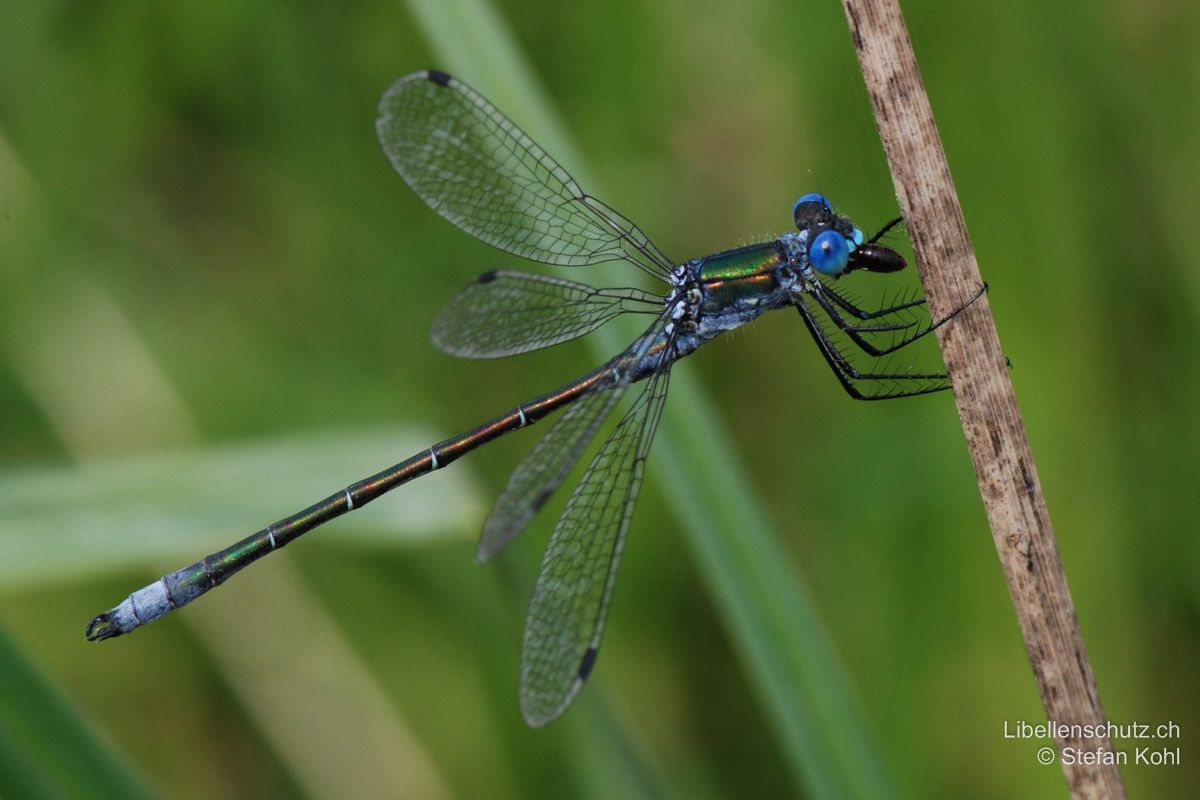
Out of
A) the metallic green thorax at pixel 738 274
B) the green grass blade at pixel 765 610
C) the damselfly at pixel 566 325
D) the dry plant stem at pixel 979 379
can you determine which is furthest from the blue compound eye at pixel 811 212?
the dry plant stem at pixel 979 379

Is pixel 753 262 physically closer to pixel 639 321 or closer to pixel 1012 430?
pixel 639 321

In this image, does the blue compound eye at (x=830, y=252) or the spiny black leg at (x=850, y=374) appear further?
the blue compound eye at (x=830, y=252)

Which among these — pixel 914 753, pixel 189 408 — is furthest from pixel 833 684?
pixel 189 408

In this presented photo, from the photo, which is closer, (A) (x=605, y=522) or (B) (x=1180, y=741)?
(A) (x=605, y=522)

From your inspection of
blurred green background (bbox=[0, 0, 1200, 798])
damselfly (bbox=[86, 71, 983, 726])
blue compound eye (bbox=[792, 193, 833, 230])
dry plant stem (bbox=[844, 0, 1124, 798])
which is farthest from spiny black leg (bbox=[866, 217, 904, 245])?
dry plant stem (bbox=[844, 0, 1124, 798])

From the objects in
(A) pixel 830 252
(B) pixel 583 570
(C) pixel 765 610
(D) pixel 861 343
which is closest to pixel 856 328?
(D) pixel 861 343

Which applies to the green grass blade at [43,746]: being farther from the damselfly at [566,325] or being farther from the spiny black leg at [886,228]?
the spiny black leg at [886,228]

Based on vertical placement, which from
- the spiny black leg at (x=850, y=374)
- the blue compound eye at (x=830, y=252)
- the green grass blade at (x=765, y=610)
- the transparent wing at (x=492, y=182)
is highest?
the transparent wing at (x=492, y=182)

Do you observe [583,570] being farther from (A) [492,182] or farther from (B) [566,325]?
Result: (A) [492,182]
